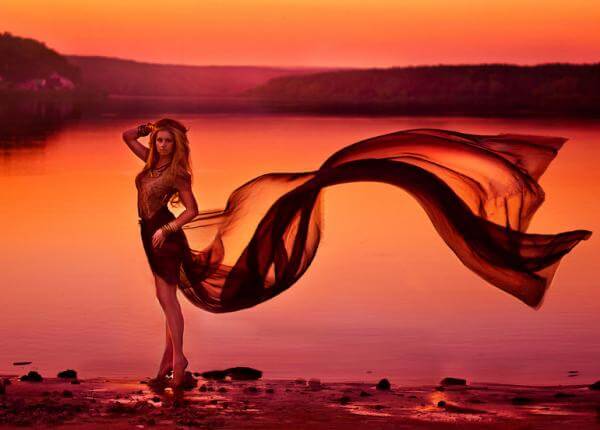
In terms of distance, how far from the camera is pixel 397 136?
11.7 metres

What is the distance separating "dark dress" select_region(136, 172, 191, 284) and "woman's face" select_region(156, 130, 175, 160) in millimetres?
199

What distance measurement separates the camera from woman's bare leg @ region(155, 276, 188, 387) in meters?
11.3

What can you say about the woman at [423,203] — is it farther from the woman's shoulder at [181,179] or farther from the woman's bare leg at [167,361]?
the woman's shoulder at [181,179]

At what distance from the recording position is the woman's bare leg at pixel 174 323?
11.3 metres

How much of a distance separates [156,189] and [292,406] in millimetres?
1958

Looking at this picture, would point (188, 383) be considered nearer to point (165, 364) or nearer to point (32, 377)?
point (165, 364)

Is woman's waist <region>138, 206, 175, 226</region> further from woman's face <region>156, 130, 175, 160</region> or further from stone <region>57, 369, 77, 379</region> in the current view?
stone <region>57, 369, 77, 379</region>

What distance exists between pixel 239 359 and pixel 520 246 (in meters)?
3.00

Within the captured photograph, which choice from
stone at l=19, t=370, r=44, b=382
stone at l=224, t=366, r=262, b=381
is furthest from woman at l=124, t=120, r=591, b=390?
stone at l=19, t=370, r=44, b=382

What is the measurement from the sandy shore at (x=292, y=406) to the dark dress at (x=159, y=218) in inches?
38.7

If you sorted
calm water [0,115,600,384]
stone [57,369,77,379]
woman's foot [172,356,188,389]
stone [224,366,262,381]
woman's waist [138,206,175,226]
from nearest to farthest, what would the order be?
woman's waist [138,206,175,226] < woman's foot [172,356,188,389] < stone [57,369,77,379] < stone [224,366,262,381] < calm water [0,115,600,384]

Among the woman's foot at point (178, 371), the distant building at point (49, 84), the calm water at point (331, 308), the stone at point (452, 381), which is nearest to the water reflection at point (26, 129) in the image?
the calm water at point (331, 308)

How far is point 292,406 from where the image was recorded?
1064cm

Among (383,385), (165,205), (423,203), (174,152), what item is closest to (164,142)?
(174,152)
